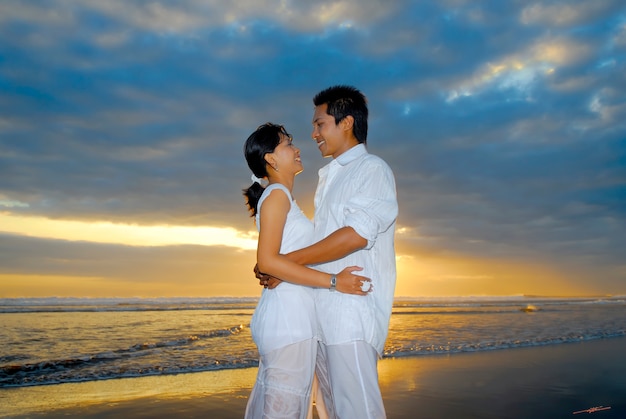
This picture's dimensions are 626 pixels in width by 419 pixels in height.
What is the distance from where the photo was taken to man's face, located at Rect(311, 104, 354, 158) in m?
3.05

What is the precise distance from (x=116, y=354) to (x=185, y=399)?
13.1 ft

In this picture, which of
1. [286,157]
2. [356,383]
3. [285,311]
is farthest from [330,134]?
[356,383]

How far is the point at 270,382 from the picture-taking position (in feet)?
9.20

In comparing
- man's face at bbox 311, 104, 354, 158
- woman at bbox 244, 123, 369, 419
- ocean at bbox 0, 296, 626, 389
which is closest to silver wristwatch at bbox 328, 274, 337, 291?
woman at bbox 244, 123, 369, 419

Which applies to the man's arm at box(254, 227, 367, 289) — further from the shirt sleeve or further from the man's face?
the man's face

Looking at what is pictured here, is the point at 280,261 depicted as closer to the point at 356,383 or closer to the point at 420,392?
the point at 356,383

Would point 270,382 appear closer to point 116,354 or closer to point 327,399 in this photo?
point 327,399

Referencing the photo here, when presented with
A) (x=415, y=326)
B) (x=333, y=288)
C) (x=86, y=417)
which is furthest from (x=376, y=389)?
(x=415, y=326)

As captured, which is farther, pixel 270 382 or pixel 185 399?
pixel 185 399

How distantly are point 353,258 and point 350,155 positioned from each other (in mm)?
611

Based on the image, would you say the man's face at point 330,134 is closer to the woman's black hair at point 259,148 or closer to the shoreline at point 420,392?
the woman's black hair at point 259,148

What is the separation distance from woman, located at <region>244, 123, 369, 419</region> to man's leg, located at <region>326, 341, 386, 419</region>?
0.25 m

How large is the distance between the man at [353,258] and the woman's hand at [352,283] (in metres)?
Result: 0.05

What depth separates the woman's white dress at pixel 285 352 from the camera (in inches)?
109
